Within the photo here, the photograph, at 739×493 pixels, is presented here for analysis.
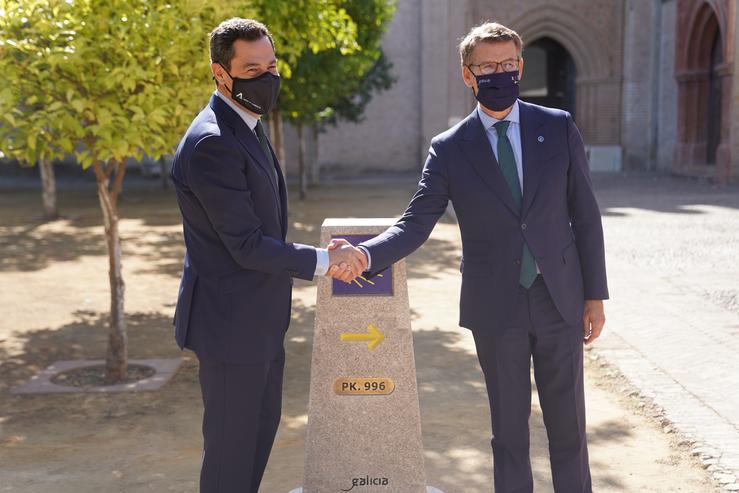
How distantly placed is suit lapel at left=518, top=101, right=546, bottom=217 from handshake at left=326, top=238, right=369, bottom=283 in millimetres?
703

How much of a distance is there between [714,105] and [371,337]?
23.5m

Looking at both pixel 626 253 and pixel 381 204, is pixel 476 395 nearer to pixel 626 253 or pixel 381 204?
pixel 626 253

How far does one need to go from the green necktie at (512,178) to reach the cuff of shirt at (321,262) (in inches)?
29.9

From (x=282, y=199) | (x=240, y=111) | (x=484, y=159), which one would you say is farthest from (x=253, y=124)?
(x=484, y=159)

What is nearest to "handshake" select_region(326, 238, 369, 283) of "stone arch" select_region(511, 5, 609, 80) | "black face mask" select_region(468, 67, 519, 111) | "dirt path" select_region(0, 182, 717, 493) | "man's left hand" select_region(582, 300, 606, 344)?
"black face mask" select_region(468, 67, 519, 111)

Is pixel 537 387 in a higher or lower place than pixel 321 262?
lower

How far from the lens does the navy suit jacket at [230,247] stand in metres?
3.11

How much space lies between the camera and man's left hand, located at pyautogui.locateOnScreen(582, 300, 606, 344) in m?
3.44

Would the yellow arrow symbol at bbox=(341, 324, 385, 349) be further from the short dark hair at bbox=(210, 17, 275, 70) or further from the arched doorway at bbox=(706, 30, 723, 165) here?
the arched doorway at bbox=(706, 30, 723, 165)

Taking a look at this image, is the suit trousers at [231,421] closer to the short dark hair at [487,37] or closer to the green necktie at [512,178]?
the green necktie at [512,178]

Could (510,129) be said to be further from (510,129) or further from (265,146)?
(265,146)

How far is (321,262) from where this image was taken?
3.41 meters

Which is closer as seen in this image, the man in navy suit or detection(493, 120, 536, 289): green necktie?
the man in navy suit

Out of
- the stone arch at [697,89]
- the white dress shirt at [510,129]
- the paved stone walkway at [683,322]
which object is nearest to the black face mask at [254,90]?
the white dress shirt at [510,129]
